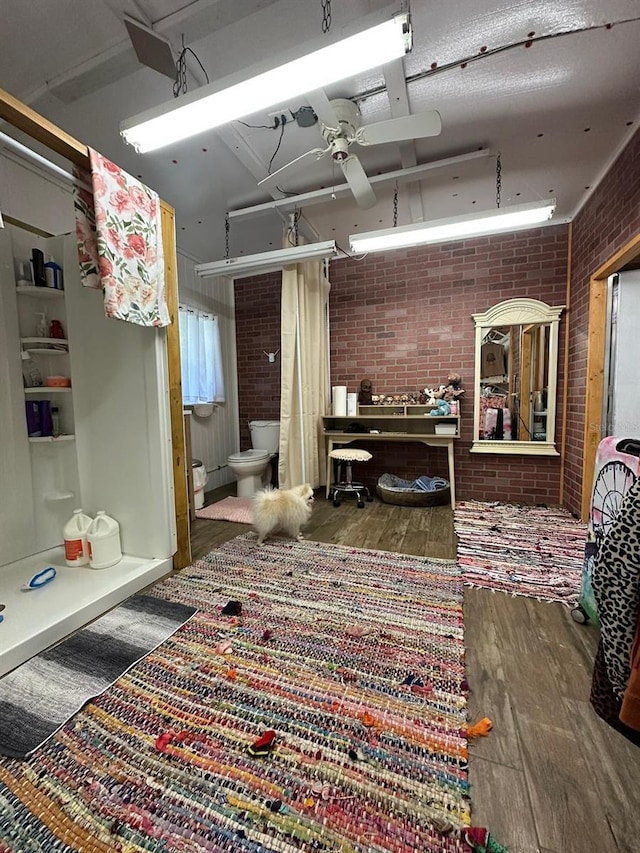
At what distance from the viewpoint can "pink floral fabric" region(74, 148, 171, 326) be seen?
1650 millimetres

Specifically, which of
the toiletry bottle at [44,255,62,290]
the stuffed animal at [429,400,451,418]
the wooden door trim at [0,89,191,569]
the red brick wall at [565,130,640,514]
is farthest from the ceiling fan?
the stuffed animal at [429,400,451,418]

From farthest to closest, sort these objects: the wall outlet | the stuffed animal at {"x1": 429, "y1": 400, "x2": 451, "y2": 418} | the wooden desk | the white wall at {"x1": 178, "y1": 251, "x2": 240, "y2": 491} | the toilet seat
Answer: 1. the white wall at {"x1": 178, "y1": 251, "x2": 240, "y2": 491}
2. the toilet seat
3. the stuffed animal at {"x1": 429, "y1": 400, "x2": 451, "y2": 418}
4. the wooden desk
5. the wall outlet

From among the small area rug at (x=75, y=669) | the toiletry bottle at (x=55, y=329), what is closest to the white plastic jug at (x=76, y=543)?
the small area rug at (x=75, y=669)

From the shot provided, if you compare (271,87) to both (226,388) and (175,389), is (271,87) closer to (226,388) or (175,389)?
(175,389)

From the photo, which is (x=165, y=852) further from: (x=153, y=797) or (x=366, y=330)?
(x=366, y=330)

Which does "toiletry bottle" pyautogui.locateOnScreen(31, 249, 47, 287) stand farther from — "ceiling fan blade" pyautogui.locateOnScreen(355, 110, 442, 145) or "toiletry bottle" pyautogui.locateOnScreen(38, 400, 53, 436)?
"ceiling fan blade" pyautogui.locateOnScreen(355, 110, 442, 145)

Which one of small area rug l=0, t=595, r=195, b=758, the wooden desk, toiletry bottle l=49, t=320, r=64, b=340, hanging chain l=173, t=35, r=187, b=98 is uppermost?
hanging chain l=173, t=35, r=187, b=98

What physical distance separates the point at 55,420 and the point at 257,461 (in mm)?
1822

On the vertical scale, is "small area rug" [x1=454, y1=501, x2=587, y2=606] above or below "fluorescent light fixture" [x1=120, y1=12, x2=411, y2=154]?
below

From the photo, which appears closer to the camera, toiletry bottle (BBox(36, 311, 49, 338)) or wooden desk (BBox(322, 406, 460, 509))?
toiletry bottle (BBox(36, 311, 49, 338))

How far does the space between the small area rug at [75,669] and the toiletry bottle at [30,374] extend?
1602 millimetres

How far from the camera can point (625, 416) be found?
260 centimetres

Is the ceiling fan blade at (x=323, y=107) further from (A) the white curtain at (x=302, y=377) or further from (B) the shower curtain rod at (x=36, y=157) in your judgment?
(A) the white curtain at (x=302, y=377)

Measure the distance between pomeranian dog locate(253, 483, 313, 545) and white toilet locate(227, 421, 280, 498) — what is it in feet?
3.79
